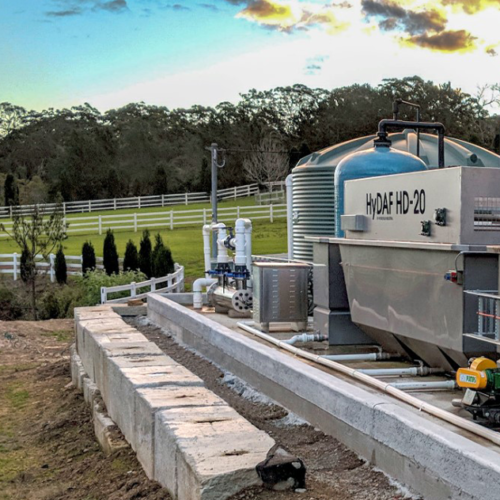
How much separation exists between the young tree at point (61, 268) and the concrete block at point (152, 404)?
71.6 ft

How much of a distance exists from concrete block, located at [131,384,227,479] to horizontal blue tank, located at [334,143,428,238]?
3.79m

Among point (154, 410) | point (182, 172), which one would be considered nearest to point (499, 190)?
point (154, 410)

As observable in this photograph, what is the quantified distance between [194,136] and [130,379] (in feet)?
211

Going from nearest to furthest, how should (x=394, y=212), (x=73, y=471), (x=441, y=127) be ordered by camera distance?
1. (x=73, y=471)
2. (x=394, y=212)
3. (x=441, y=127)

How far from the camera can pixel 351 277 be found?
8.46 metres

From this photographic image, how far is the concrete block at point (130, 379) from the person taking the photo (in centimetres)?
670

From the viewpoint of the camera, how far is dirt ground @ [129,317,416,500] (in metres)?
4.95

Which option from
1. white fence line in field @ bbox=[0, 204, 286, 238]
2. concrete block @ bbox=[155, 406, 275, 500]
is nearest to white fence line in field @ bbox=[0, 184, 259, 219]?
white fence line in field @ bbox=[0, 204, 286, 238]

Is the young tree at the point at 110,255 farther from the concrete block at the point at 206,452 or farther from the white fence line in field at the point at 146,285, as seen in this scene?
the concrete block at the point at 206,452

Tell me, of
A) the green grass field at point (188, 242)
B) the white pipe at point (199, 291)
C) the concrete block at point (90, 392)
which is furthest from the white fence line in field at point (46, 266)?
the concrete block at point (90, 392)

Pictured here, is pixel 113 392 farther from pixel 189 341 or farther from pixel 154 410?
pixel 189 341

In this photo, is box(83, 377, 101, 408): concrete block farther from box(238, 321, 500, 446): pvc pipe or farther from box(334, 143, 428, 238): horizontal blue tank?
box(334, 143, 428, 238): horizontal blue tank

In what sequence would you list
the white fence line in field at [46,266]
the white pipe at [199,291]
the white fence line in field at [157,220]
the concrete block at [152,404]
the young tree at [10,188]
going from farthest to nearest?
the young tree at [10,188] < the white fence line in field at [157,220] < the white fence line in field at [46,266] < the white pipe at [199,291] < the concrete block at [152,404]

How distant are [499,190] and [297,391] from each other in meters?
2.56
